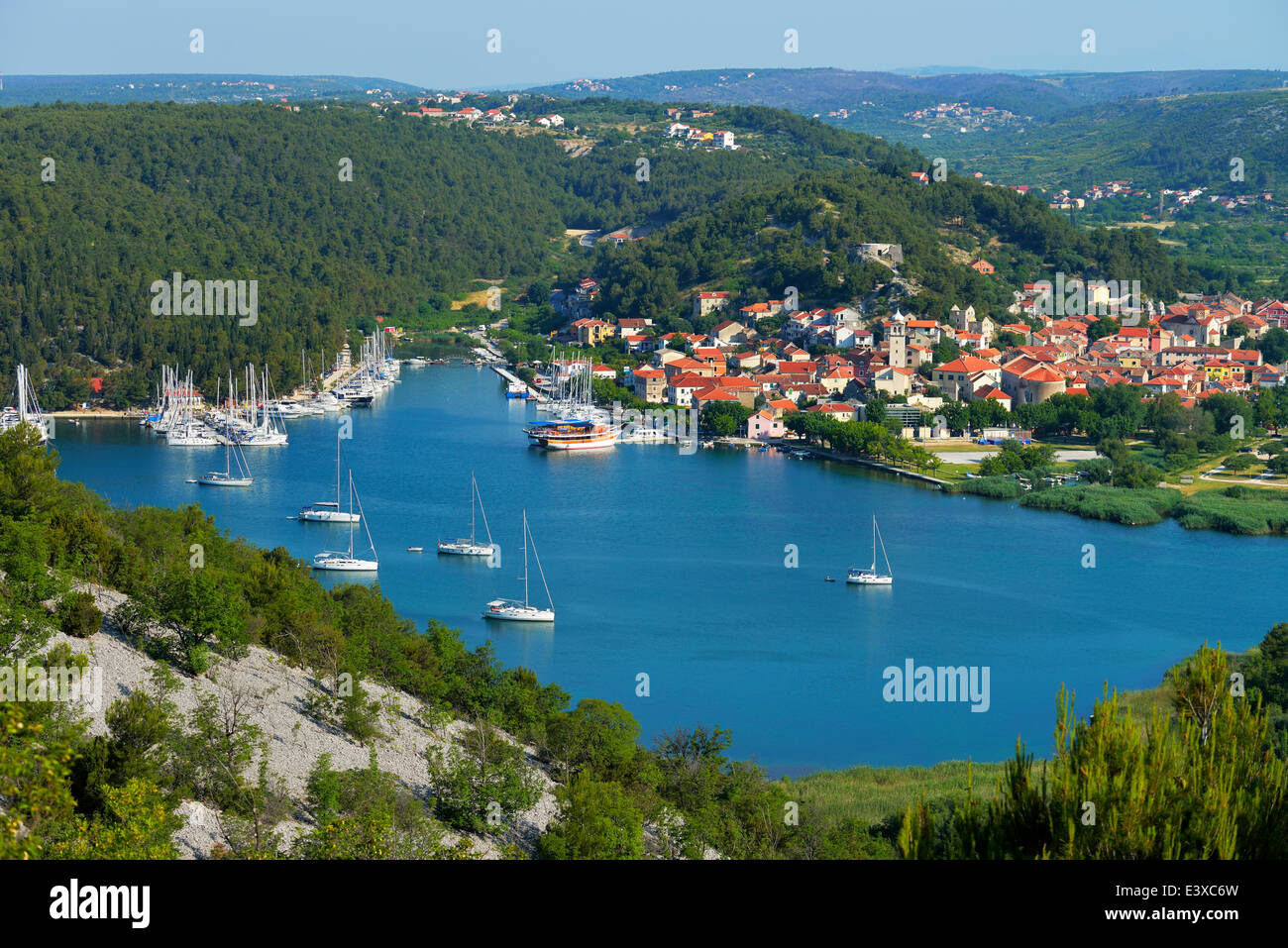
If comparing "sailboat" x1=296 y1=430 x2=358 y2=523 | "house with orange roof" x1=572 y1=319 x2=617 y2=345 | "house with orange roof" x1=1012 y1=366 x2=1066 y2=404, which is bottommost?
"sailboat" x1=296 y1=430 x2=358 y2=523

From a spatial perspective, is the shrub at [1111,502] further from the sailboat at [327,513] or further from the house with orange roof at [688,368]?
the house with orange roof at [688,368]

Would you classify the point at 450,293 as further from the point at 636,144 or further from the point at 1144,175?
the point at 1144,175

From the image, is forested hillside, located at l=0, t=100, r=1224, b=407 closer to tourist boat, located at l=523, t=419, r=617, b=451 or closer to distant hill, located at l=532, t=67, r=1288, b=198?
tourist boat, located at l=523, t=419, r=617, b=451

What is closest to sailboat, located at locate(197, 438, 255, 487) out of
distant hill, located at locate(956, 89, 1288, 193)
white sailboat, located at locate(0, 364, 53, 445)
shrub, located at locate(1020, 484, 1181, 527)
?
white sailboat, located at locate(0, 364, 53, 445)

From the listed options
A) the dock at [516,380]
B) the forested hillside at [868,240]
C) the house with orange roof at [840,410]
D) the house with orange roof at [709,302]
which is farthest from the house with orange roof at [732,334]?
the house with orange roof at [840,410]

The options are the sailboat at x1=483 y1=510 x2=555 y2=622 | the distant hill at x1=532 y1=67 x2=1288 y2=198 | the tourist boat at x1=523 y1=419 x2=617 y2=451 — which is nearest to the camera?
the sailboat at x1=483 y1=510 x2=555 y2=622
